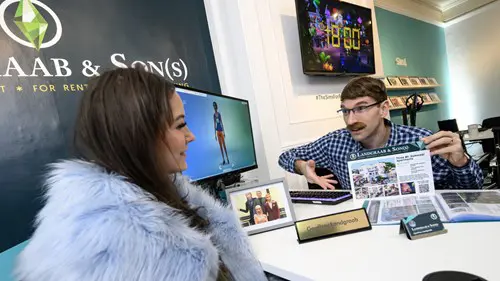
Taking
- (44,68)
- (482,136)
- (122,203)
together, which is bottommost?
(482,136)

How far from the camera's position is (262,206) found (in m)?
1.03

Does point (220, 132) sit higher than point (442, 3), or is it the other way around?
point (442, 3)

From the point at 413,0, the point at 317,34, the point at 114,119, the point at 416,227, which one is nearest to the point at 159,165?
the point at 114,119

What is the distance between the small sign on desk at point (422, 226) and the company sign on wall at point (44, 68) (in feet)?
3.78

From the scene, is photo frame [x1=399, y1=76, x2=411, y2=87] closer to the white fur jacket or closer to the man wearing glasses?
the man wearing glasses

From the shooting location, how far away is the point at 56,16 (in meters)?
1.56

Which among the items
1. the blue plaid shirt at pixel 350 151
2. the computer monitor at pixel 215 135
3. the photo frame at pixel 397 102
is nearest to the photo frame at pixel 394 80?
the photo frame at pixel 397 102

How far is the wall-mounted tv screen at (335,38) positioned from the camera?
7.97ft

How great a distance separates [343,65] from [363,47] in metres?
0.44

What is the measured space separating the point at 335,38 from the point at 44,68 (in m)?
2.31

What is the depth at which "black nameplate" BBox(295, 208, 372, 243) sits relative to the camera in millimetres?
848

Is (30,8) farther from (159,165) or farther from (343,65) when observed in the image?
(343,65)

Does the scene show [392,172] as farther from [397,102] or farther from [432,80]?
[432,80]

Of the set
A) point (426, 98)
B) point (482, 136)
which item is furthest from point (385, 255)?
point (426, 98)
